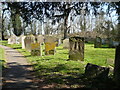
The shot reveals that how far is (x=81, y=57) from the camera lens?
11.0 m

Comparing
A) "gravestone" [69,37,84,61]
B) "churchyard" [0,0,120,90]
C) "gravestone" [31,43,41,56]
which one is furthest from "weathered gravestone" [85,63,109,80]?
"gravestone" [31,43,41,56]

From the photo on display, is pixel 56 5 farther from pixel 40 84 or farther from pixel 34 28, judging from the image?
pixel 34 28

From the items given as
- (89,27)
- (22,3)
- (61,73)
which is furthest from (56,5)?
(89,27)

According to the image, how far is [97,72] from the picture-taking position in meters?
6.51

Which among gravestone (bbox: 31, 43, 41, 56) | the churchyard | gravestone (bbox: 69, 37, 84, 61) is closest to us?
the churchyard

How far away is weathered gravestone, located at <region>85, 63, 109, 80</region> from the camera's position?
6301mm

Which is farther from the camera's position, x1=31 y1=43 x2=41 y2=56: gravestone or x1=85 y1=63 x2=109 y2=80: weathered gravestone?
x1=31 y1=43 x2=41 y2=56: gravestone

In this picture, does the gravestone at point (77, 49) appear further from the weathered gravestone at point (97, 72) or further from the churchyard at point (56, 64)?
the weathered gravestone at point (97, 72)

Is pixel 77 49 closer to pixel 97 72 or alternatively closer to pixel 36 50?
pixel 36 50

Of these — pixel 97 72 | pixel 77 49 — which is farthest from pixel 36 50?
pixel 97 72

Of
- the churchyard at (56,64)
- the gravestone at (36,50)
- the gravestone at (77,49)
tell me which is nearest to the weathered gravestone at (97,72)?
the churchyard at (56,64)

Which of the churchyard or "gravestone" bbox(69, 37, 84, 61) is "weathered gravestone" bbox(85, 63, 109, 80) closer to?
the churchyard

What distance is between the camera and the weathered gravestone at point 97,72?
20.7ft

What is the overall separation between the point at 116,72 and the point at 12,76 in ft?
13.8
